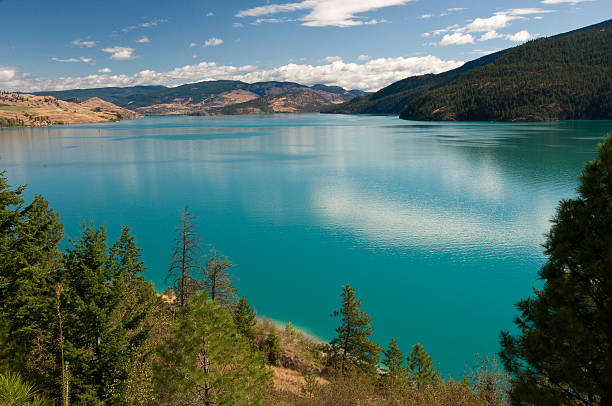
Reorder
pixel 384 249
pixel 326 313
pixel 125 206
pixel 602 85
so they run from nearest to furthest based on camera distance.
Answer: pixel 326 313
pixel 384 249
pixel 125 206
pixel 602 85

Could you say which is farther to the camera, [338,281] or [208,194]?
[208,194]

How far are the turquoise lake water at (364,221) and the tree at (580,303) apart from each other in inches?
592

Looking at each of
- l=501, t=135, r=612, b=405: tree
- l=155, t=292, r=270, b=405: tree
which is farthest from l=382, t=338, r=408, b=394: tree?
l=501, t=135, r=612, b=405: tree

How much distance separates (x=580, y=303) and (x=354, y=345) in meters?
14.0

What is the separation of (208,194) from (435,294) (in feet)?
128

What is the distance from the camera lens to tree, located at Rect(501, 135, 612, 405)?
6.71 m

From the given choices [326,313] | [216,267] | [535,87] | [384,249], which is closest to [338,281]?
[326,313]

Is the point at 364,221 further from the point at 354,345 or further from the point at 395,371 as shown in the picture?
the point at 395,371

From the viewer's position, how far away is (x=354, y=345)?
1972 cm

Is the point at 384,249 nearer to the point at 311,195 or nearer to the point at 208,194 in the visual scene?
the point at 311,195

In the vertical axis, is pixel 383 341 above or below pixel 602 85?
below

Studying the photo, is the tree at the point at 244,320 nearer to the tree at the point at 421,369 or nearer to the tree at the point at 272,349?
the tree at the point at 272,349

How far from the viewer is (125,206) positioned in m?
52.2

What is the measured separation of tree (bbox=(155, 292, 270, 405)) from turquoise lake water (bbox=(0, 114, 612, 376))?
14231mm
